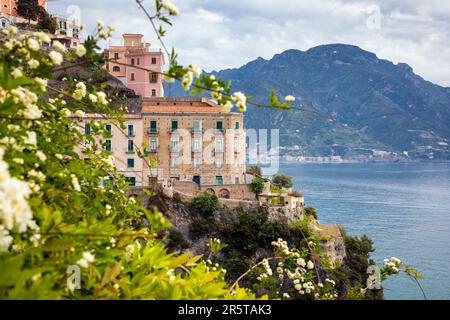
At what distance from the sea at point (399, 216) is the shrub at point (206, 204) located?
16.0m

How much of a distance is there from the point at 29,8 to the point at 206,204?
38.4 metres

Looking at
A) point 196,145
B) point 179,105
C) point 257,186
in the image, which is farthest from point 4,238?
point 179,105

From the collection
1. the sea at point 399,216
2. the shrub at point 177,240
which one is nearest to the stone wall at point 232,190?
the shrub at point 177,240

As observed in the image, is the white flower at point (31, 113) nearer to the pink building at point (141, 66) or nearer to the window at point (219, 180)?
the window at point (219, 180)

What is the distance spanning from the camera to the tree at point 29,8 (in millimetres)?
59594

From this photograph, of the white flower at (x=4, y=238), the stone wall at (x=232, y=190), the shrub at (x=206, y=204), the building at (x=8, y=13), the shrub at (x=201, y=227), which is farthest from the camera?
the building at (x=8, y=13)

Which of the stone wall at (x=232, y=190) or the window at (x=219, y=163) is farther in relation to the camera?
the window at (x=219, y=163)

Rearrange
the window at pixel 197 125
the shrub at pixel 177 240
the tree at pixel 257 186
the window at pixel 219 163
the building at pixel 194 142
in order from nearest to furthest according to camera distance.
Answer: the shrub at pixel 177 240 < the tree at pixel 257 186 < the building at pixel 194 142 < the window at pixel 197 125 < the window at pixel 219 163

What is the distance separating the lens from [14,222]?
2.53 meters

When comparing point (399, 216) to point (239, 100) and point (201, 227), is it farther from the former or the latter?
point (239, 100)

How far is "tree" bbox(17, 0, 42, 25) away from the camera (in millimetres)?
59594

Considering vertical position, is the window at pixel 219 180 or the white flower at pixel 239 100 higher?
the white flower at pixel 239 100

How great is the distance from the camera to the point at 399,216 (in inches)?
3381
